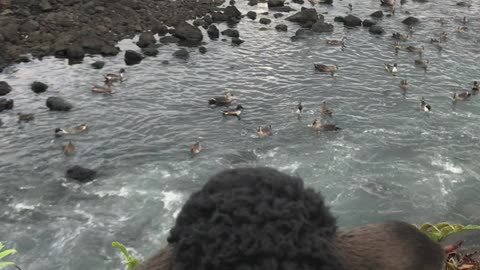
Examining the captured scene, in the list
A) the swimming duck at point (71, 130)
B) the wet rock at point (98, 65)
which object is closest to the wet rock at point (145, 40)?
the wet rock at point (98, 65)

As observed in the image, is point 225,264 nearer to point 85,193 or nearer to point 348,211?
point 348,211

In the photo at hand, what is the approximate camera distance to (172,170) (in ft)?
64.6

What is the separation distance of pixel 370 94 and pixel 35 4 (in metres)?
27.8

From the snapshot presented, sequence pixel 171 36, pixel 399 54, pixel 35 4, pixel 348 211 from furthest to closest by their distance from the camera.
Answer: pixel 35 4, pixel 171 36, pixel 399 54, pixel 348 211

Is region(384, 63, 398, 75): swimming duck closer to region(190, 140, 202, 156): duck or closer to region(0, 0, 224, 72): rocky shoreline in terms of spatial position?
region(190, 140, 202, 156): duck

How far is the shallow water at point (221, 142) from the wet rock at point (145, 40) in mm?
1087

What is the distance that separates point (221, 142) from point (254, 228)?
19847mm

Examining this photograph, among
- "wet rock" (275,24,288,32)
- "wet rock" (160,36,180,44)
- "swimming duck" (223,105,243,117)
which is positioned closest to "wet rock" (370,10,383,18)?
"wet rock" (275,24,288,32)

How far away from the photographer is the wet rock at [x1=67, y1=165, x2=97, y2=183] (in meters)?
18.6

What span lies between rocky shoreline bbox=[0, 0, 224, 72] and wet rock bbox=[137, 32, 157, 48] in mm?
1785

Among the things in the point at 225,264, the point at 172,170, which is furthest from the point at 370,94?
the point at 225,264

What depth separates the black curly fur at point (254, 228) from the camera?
1938mm

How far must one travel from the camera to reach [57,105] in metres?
24.2

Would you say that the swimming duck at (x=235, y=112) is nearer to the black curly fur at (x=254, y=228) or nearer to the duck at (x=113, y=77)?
the duck at (x=113, y=77)
